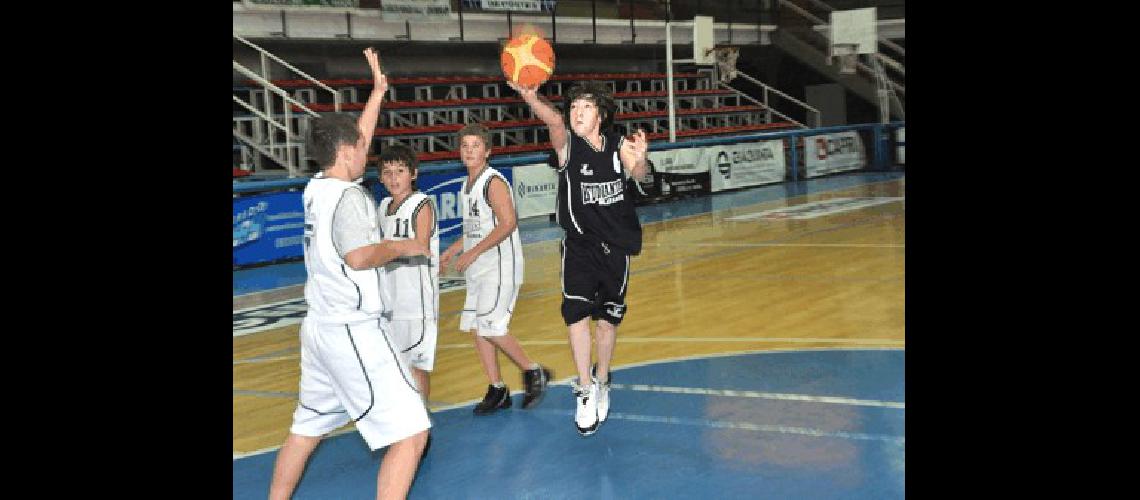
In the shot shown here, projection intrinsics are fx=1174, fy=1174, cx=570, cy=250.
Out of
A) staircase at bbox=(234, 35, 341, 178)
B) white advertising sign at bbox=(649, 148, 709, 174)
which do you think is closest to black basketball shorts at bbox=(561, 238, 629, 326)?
staircase at bbox=(234, 35, 341, 178)

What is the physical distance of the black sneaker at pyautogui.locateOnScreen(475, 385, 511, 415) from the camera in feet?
22.4

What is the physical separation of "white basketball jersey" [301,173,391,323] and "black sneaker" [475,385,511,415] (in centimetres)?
248

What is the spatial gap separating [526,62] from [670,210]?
43.6 feet

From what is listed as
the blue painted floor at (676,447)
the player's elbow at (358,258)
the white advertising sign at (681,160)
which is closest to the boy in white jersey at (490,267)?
the blue painted floor at (676,447)

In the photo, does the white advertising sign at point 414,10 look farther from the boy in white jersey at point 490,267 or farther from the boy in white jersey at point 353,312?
the boy in white jersey at point 353,312

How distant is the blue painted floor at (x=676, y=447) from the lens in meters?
5.34

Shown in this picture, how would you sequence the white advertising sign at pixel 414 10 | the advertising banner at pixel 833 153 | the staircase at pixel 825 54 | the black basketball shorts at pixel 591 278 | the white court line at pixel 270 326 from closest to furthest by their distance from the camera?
1. the black basketball shorts at pixel 591 278
2. the white court line at pixel 270 326
3. the white advertising sign at pixel 414 10
4. the advertising banner at pixel 833 153
5. the staircase at pixel 825 54

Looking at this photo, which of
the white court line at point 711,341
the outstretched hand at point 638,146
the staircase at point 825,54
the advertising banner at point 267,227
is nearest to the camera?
the outstretched hand at point 638,146

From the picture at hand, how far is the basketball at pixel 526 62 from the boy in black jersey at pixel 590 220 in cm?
26

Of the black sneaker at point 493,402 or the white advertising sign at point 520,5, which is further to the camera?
the white advertising sign at point 520,5

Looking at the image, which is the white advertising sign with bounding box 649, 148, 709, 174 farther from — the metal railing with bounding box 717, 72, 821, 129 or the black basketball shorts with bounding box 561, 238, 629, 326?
the black basketball shorts with bounding box 561, 238, 629, 326
